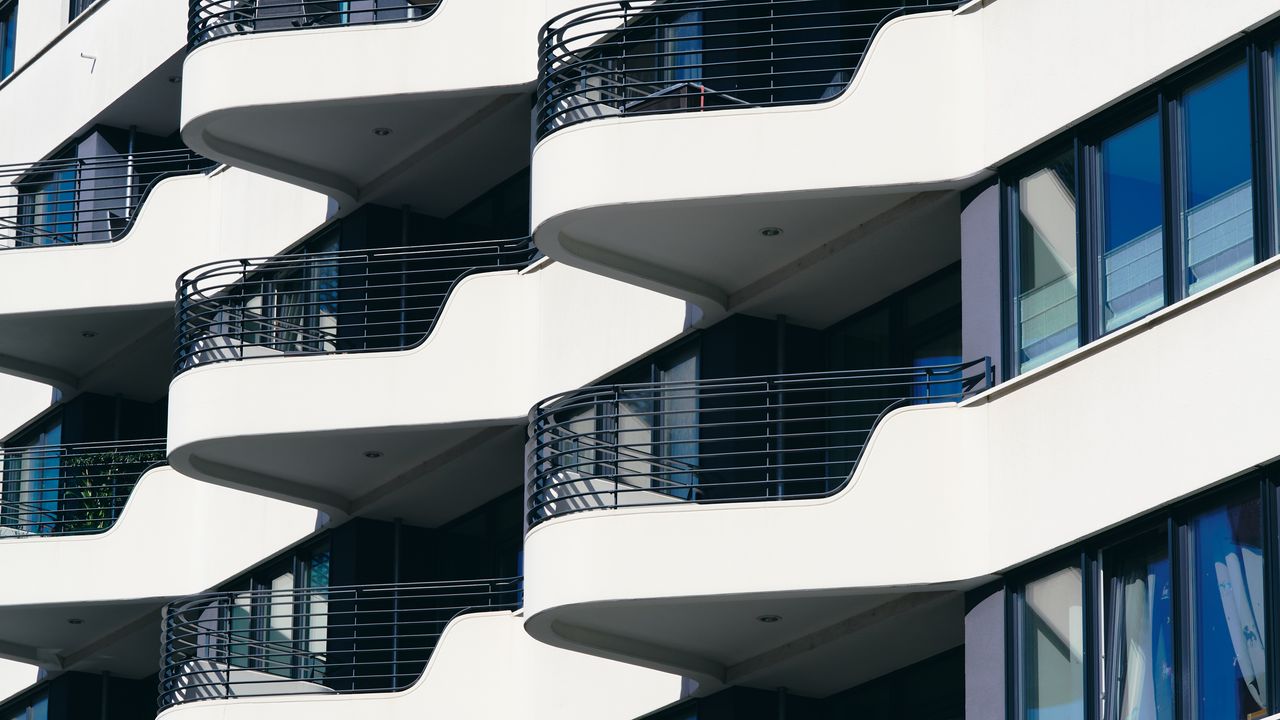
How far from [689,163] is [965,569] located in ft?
15.8

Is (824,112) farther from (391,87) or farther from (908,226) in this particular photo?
(391,87)

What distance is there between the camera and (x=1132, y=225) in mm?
20625

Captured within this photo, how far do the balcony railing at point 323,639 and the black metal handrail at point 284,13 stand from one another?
667 centimetres

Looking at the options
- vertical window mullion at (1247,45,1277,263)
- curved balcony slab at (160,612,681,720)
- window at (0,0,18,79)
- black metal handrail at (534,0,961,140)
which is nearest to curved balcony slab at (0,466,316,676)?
curved balcony slab at (160,612,681,720)

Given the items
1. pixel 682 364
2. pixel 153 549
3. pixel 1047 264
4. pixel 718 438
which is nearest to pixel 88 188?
pixel 153 549

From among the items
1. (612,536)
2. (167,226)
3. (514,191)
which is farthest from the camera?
(167,226)

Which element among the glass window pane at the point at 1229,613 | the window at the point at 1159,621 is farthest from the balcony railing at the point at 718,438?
the glass window pane at the point at 1229,613

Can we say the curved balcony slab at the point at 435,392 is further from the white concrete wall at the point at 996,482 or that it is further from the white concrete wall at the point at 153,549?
the white concrete wall at the point at 996,482

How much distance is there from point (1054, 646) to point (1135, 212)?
11.7 ft

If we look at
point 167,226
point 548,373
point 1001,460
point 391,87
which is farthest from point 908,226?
point 167,226

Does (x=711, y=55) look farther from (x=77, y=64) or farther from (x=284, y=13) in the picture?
(x=77, y=64)

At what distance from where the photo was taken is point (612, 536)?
75.7ft

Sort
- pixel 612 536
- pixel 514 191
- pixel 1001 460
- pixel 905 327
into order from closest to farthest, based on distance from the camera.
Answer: pixel 1001 460 → pixel 612 536 → pixel 905 327 → pixel 514 191

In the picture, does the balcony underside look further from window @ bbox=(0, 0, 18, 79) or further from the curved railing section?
window @ bbox=(0, 0, 18, 79)
